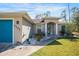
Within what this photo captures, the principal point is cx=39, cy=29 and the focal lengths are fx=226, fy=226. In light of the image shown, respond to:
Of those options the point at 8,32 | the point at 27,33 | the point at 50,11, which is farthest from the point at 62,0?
the point at 8,32

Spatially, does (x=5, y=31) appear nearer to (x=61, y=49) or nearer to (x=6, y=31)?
(x=6, y=31)

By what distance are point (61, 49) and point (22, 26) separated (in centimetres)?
149

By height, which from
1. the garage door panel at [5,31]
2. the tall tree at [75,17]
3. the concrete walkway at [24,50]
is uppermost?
the tall tree at [75,17]

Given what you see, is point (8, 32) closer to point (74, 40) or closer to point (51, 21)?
point (51, 21)

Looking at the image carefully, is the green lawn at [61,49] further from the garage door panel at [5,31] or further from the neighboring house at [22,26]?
the garage door panel at [5,31]

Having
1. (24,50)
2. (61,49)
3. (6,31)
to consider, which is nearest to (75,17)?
(61,49)

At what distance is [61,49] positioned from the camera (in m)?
7.39

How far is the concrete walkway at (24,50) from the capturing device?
7314 mm

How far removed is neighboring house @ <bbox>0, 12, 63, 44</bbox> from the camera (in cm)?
739

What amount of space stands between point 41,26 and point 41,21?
Result: 0.17 metres

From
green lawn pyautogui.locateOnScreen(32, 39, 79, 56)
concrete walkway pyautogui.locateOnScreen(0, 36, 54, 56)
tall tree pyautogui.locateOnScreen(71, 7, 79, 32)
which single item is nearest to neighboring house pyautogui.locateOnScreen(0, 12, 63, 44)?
concrete walkway pyautogui.locateOnScreen(0, 36, 54, 56)

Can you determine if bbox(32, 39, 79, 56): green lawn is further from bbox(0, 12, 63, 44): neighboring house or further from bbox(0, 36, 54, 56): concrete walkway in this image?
bbox(0, 12, 63, 44): neighboring house

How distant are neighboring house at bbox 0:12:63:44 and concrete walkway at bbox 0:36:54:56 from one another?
234 mm

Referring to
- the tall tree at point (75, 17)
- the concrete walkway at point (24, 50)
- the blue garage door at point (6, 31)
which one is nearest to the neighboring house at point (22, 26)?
the blue garage door at point (6, 31)
